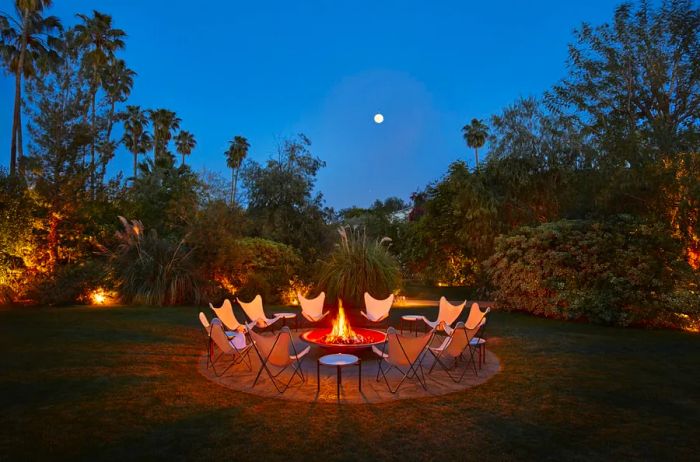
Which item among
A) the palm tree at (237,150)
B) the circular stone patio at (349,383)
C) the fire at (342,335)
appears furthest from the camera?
the palm tree at (237,150)

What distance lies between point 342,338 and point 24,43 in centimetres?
2275

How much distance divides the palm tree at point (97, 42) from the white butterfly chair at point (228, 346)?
2087 cm

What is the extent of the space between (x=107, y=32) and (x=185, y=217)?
17.2 meters

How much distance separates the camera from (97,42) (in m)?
25.4

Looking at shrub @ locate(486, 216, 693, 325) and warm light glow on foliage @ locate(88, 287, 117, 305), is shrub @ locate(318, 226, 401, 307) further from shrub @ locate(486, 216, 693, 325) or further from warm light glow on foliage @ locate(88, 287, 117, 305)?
warm light glow on foliage @ locate(88, 287, 117, 305)

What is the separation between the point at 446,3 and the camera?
303ft

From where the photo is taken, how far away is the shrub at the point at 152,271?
11586 millimetres

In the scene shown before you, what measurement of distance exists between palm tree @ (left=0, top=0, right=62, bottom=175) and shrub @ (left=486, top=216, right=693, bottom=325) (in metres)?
21.8

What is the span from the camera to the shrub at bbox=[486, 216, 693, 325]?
9.11 meters

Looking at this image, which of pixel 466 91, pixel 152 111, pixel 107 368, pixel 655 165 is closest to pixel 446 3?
pixel 466 91

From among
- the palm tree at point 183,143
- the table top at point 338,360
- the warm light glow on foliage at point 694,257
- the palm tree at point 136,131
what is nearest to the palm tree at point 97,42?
the palm tree at point 136,131

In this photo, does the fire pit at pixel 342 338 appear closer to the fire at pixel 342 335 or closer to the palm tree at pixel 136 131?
the fire at pixel 342 335

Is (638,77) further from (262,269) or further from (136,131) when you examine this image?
(136,131)

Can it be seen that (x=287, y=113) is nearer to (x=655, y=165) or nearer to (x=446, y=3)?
(x=446, y=3)
